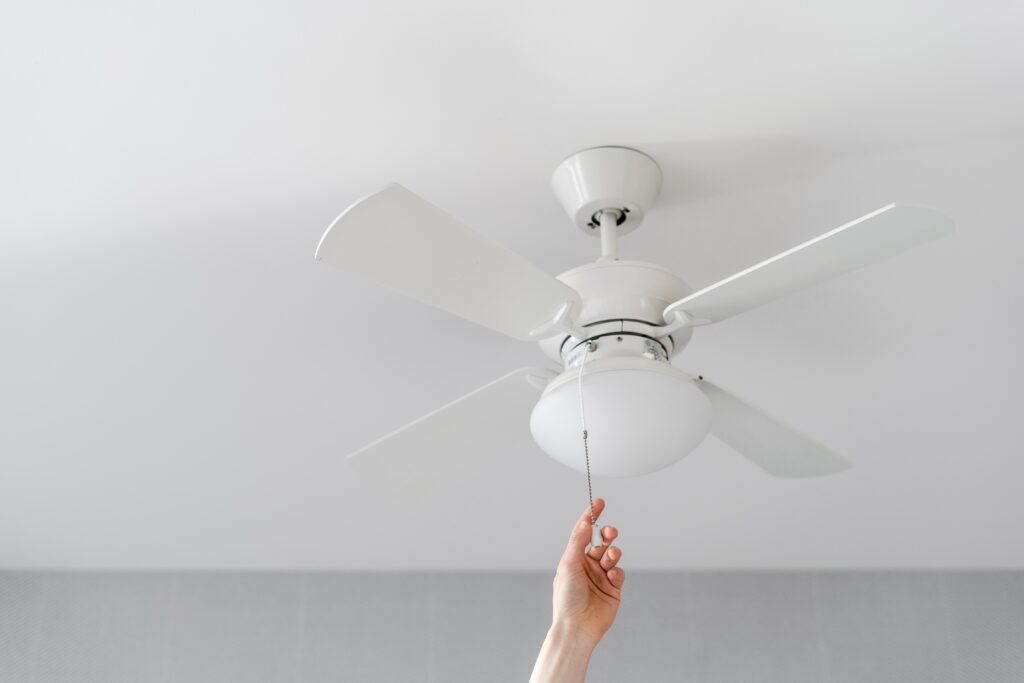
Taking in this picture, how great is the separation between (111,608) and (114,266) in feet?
5.08

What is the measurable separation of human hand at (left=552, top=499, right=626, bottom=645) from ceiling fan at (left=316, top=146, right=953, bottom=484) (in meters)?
0.11

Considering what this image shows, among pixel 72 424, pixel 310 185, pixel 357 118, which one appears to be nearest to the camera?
pixel 357 118

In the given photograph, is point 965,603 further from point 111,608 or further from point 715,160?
point 111,608

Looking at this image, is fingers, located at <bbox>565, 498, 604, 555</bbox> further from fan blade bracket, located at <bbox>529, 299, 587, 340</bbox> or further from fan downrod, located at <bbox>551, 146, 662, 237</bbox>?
fan downrod, located at <bbox>551, 146, 662, 237</bbox>

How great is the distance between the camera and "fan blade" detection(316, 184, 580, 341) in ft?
3.77

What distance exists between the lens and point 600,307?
4.76ft

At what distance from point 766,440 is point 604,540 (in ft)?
1.25

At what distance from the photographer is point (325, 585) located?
303 cm

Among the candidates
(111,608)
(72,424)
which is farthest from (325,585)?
(72,424)

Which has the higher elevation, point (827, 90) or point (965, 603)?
point (827, 90)

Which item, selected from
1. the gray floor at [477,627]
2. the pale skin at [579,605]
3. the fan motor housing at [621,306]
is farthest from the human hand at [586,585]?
the gray floor at [477,627]

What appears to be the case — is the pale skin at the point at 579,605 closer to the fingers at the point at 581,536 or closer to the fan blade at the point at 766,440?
the fingers at the point at 581,536

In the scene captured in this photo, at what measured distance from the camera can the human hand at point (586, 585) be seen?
1370 millimetres

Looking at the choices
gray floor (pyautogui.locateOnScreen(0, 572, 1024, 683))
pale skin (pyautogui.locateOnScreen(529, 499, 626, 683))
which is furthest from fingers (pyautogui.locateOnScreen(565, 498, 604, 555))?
gray floor (pyautogui.locateOnScreen(0, 572, 1024, 683))
